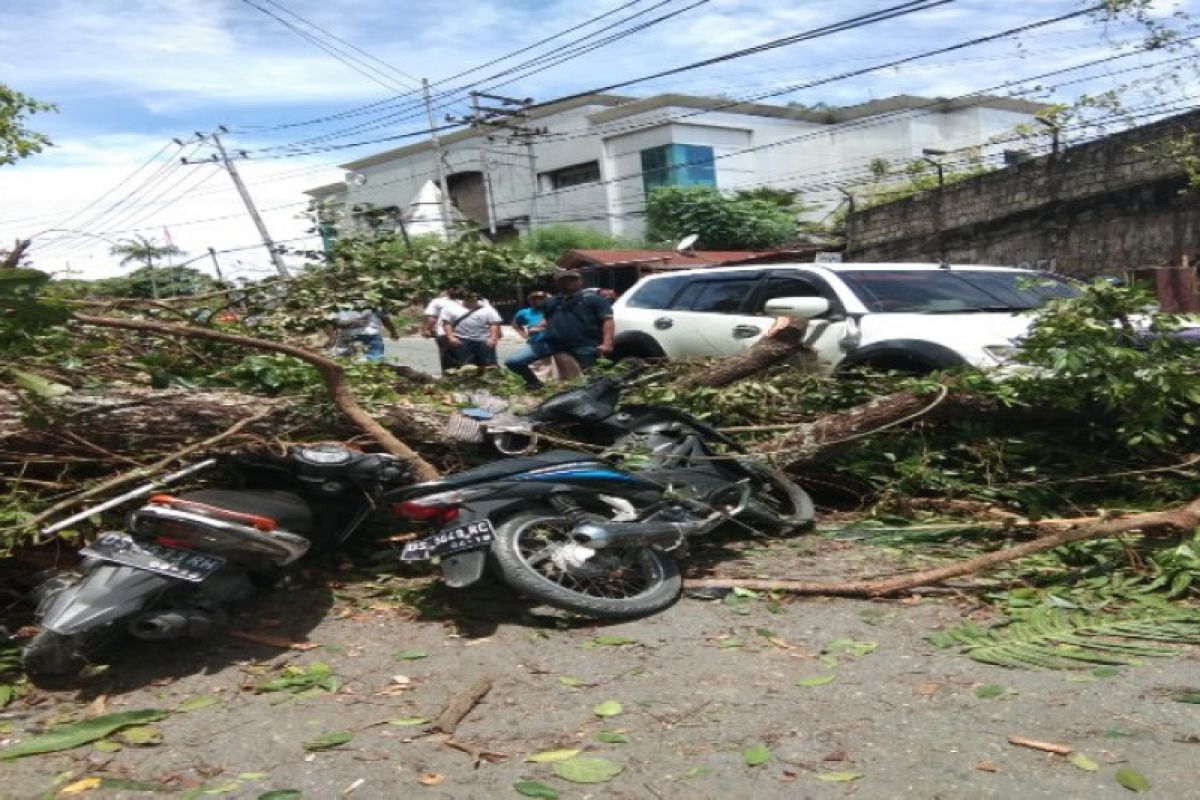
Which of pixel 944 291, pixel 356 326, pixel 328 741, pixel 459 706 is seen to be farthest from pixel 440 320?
pixel 328 741

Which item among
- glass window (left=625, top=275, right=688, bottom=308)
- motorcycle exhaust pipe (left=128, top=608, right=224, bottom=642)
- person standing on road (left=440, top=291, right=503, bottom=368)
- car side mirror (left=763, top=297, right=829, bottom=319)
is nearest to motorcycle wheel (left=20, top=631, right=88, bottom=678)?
motorcycle exhaust pipe (left=128, top=608, right=224, bottom=642)

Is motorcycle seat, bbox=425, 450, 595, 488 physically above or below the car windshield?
below

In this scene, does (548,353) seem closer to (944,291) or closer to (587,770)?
(944,291)

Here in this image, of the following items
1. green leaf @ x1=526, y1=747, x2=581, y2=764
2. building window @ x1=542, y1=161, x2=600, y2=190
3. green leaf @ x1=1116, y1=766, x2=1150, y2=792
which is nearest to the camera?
green leaf @ x1=1116, y1=766, x2=1150, y2=792

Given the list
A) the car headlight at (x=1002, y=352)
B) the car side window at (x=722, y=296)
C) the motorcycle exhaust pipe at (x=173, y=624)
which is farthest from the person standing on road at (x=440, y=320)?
the motorcycle exhaust pipe at (x=173, y=624)

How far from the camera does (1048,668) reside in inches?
133

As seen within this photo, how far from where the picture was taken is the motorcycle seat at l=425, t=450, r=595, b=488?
165 inches

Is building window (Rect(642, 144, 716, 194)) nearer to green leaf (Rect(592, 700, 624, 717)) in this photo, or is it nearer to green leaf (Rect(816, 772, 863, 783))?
green leaf (Rect(592, 700, 624, 717))

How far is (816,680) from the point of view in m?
3.42

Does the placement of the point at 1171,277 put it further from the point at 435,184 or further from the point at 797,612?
the point at 435,184

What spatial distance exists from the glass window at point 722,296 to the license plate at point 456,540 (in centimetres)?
497

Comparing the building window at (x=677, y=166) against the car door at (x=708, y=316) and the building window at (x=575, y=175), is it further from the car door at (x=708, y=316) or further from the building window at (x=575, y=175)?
the car door at (x=708, y=316)

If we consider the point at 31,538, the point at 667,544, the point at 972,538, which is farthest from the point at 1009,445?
the point at 31,538

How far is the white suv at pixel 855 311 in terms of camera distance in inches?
266
